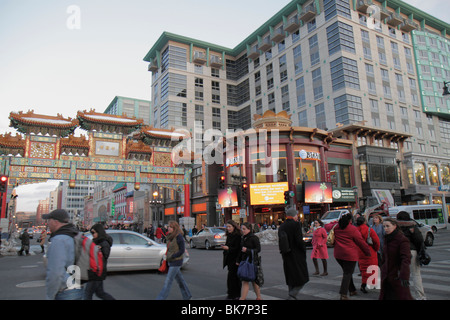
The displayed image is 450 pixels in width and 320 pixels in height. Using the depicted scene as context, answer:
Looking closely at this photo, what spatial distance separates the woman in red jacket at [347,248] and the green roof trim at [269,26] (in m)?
56.2

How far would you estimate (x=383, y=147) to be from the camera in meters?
43.3

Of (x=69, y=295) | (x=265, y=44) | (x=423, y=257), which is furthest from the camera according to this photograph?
(x=265, y=44)

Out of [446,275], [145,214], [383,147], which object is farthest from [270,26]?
[446,275]

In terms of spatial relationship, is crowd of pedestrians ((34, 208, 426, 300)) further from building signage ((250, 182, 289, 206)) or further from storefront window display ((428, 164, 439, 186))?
storefront window display ((428, 164, 439, 186))

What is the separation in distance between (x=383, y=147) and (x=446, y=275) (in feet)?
123

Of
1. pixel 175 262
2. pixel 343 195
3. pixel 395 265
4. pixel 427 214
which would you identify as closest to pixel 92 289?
pixel 175 262

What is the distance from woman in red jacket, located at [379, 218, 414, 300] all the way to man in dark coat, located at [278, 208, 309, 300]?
1392 mm

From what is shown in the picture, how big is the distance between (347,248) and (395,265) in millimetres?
1726

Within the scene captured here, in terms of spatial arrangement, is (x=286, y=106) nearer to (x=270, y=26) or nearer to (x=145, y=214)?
(x=270, y=26)

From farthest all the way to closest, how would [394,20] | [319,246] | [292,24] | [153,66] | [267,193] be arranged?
[153,66], [292,24], [394,20], [267,193], [319,246]

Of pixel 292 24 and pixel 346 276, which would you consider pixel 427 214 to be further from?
pixel 292 24

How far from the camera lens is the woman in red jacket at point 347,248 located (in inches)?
268

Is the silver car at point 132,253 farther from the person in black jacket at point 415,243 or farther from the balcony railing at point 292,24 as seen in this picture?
the balcony railing at point 292,24

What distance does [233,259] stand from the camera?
6.89 m
